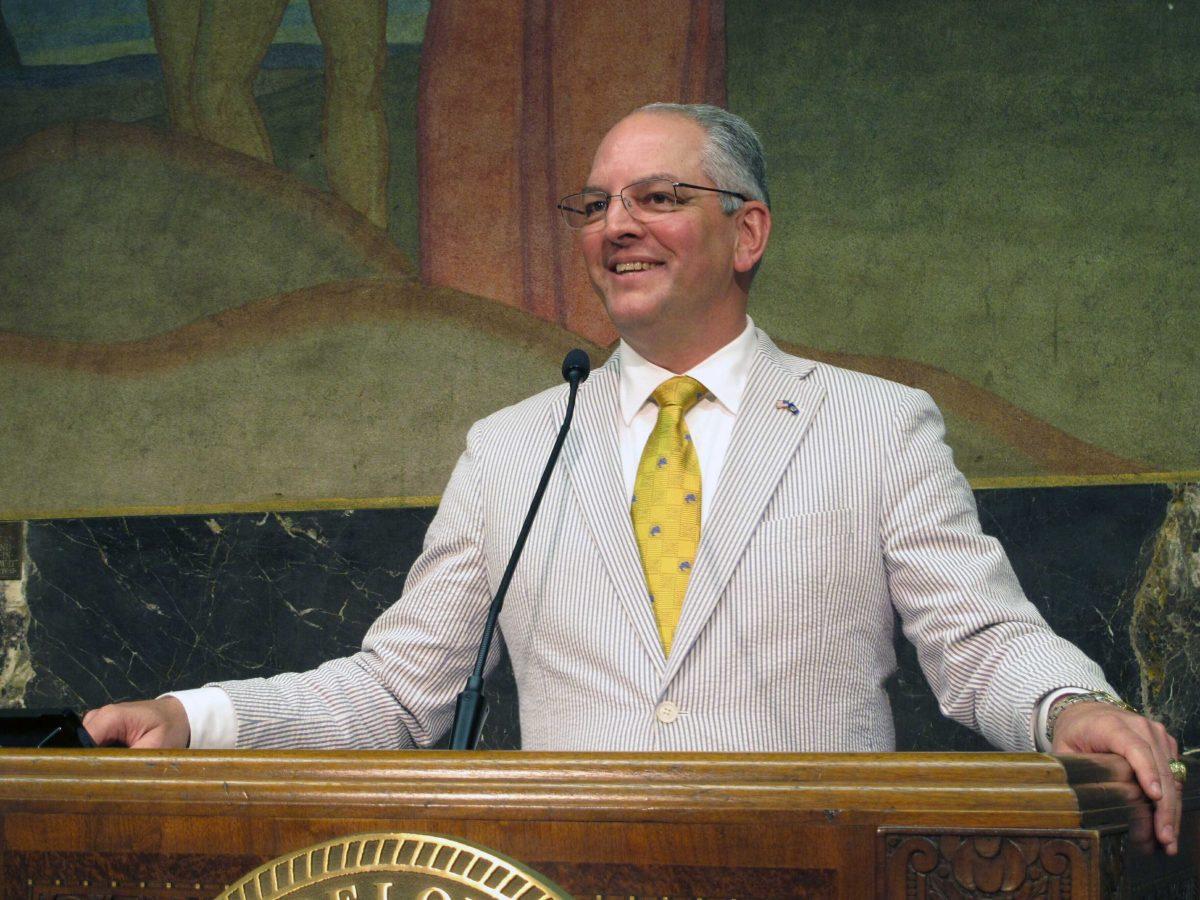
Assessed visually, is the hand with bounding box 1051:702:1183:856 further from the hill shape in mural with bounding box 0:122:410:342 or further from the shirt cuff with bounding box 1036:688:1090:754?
the hill shape in mural with bounding box 0:122:410:342

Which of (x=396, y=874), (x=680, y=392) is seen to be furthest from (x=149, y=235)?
(x=396, y=874)

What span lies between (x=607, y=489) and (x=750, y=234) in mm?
532

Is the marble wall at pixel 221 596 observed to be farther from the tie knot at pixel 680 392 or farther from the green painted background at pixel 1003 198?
the tie knot at pixel 680 392

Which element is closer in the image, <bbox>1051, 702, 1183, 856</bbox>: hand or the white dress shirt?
<bbox>1051, 702, 1183, 856</bbox>: hand

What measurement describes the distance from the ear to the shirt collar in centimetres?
12

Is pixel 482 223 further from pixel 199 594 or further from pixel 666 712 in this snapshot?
pixel 666 712

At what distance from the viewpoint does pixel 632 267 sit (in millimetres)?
2395

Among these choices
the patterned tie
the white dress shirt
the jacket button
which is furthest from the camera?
the white dress shirt

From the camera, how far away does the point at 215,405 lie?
4.05 metres

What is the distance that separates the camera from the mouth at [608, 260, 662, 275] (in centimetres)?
239

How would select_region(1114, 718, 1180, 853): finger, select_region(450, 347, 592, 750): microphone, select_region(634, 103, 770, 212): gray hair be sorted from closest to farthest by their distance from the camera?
select_region(1114, 718, 1180, 853): finger < select_region(450, 347, 592, 750): microphone < select_region(634, 103, 770, 212): gray hair

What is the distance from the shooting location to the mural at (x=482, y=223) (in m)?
3.57

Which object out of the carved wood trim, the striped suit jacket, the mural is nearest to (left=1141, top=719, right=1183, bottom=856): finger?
the carved wood trim

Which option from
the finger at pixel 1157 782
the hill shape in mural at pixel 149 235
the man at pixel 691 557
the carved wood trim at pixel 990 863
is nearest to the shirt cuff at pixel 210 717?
the man at pixel 691 557
